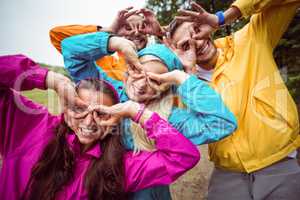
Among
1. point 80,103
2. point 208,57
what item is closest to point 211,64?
point 208,57

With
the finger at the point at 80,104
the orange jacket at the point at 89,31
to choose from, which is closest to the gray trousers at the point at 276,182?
the finger at the point at 80,104

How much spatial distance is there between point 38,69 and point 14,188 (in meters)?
0.74

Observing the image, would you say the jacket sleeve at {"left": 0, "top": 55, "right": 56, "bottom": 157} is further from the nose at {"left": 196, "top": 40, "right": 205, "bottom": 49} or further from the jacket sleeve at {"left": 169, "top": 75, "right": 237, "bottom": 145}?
the nose at {"left": 196, "top": 40, "right": 205, "bottom": 49}

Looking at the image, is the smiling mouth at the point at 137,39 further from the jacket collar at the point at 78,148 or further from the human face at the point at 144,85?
the jacket collar at the point at 78,148

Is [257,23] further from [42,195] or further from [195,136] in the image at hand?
[42,195]


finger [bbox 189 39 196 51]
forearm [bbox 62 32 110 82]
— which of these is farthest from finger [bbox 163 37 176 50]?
forearm [bbox 62 32 110 82]

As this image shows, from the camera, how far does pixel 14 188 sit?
1770 millimetres

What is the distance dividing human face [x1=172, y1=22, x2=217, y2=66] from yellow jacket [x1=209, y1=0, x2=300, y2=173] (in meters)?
0.13

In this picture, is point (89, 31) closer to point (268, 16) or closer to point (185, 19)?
point (185, 19)

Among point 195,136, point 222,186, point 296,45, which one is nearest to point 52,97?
point 195,136

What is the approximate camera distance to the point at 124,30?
8.25 ft

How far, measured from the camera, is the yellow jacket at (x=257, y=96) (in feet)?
6.56

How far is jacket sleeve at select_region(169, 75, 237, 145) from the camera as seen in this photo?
1.85m

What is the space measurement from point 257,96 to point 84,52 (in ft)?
4.09
